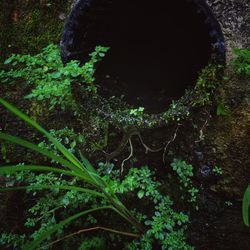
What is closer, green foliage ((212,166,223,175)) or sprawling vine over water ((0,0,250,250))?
sprawling vine over water ((0,0,250,250))

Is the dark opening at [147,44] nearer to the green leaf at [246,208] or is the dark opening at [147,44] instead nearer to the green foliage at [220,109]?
the green foliage at [220,109]

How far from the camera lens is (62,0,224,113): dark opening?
1886 mm

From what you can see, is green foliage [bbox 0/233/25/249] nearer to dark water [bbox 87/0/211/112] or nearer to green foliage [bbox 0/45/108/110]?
green foliage [bbox 0/45/108/110]

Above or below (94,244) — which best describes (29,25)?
above

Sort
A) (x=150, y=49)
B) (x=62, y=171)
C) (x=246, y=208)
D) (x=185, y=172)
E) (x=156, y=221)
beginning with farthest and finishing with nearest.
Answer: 1. (x=150, y=49)
2. (x=185, y=172)
3. (x=156, y=221)
4. (x=62, y=171)
5. (x=246, y=208)

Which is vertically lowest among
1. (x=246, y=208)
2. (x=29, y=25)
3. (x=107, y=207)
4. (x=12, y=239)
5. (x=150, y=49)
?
(x=12, y=239)

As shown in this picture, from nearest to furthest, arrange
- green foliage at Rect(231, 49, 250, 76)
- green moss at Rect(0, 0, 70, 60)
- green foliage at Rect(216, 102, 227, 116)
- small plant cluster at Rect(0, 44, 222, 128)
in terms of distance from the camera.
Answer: small plant cluster at Rect(0, 44, 222, 128) < green foliage at Rect(231, 49, 250, 76) < green foliage at Rect(216, 102, 227, 116) < green moss at Rect(0, 0, 70, 60)

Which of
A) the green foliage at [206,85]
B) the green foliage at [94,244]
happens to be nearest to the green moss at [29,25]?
the green foliage at [206,85]

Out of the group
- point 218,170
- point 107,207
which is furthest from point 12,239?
point 218,170

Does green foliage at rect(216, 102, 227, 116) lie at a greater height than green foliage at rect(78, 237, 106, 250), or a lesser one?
greater

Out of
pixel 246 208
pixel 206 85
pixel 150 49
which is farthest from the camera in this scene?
pixel 150 49

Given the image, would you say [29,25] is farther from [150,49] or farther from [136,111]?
[136,111]

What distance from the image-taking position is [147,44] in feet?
8.50

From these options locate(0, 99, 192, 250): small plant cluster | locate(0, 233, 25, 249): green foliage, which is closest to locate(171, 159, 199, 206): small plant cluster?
locate(0, 99, 192, 250): small plant cluster
